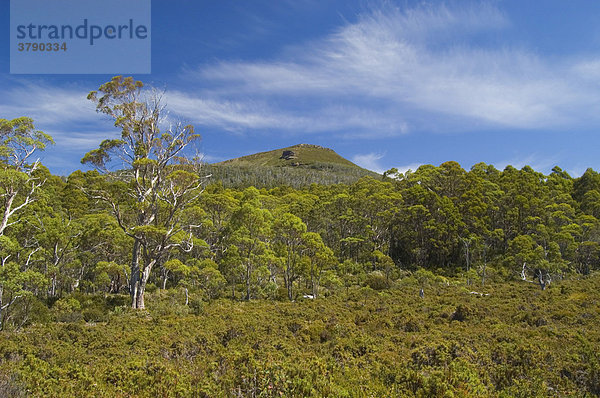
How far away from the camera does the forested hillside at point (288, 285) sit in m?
6.90

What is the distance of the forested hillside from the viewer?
690 centimetres

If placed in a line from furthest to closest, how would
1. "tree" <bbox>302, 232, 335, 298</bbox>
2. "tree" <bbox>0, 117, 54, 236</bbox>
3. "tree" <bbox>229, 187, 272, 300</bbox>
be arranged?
"tree" <bbox>302, 232, 335, 298</bbox>, "tree" <bbox>229, 187, 272, 300</bbox>, "tree" <bbox>0, 117, 54, 236</bbox>

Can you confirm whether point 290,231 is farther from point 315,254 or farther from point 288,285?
point 288,285

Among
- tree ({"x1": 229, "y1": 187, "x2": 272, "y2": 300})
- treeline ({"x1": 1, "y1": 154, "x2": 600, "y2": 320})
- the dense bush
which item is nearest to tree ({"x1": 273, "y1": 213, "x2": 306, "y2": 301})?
treeline ({"x1": 1, "y1": 154, "x2": 600, "y2": 320})

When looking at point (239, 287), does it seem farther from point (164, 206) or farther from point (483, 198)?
point (483, 198)

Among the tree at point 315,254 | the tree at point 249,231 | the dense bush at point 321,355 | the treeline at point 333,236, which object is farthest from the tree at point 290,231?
the dense bush at point 321,355

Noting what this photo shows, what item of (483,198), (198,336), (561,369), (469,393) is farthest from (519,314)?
(483,198)

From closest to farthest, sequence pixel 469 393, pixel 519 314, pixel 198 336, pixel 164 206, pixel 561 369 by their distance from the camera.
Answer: pixel 469 393 → pixel 561 369 → pixel 198 336 → pixel 519 314 → pixel 164 206

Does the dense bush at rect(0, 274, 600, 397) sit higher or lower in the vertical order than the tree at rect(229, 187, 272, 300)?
lower

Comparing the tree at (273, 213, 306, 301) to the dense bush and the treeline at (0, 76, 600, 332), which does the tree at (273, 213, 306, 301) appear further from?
the dense bush

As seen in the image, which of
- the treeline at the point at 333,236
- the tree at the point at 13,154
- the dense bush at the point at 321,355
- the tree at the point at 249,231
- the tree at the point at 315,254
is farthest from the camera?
the tree at the point at 315,254

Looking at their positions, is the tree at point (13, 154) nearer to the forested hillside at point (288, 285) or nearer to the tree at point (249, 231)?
the forested hillside at point (288, 285)

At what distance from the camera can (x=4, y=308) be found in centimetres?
1541

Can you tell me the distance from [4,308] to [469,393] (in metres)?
19.0
